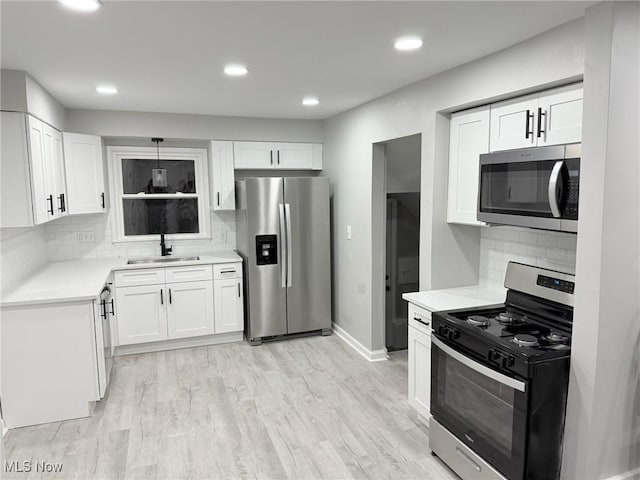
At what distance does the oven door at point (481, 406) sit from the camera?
6.64 ft

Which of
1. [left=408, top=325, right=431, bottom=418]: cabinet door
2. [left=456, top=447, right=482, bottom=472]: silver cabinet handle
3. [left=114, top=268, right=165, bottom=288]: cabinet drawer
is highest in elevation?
[left=114, top=268, right=165, bottom=288]: cabinet drawer

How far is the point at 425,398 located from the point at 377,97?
8.05ft

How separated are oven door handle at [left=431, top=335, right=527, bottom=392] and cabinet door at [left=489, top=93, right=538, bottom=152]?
3.90 ft

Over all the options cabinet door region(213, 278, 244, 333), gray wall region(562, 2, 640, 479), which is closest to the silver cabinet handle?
gray wall region(562, 2, 640, 479)

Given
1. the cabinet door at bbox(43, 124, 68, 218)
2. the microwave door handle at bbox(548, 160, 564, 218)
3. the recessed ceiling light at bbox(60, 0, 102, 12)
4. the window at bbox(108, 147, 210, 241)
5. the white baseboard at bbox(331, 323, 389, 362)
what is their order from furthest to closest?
the window at bbox(108, 147, 210, 241), the white baseboard at bbox(331, 323, 389, 362), the cabinet door at bbox(43, 124, 68, 218), the microwave door handle at bbox(548, 160, 564, 218), the recessed ceiling light at bbox(60, 0, 102, 12)

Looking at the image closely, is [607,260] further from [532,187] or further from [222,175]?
[222,175]

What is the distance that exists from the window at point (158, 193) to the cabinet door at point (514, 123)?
134 inches

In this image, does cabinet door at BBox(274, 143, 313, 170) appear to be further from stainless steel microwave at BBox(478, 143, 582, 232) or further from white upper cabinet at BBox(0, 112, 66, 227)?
stainless steel microwave at BBox(478, 143, 582, 232)

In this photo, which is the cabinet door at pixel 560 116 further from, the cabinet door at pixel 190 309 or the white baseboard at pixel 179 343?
the white baseboard at pixel 179 343

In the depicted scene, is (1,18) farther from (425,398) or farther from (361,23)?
(425,398)

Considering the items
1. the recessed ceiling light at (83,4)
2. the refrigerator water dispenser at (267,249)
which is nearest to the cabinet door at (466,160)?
the refrigerator water dispenser at (267,249)

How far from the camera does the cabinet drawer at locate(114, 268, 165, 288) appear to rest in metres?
4.24

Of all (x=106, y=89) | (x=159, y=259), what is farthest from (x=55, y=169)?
(x=159, y=259)

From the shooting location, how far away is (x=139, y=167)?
16.0 feet
